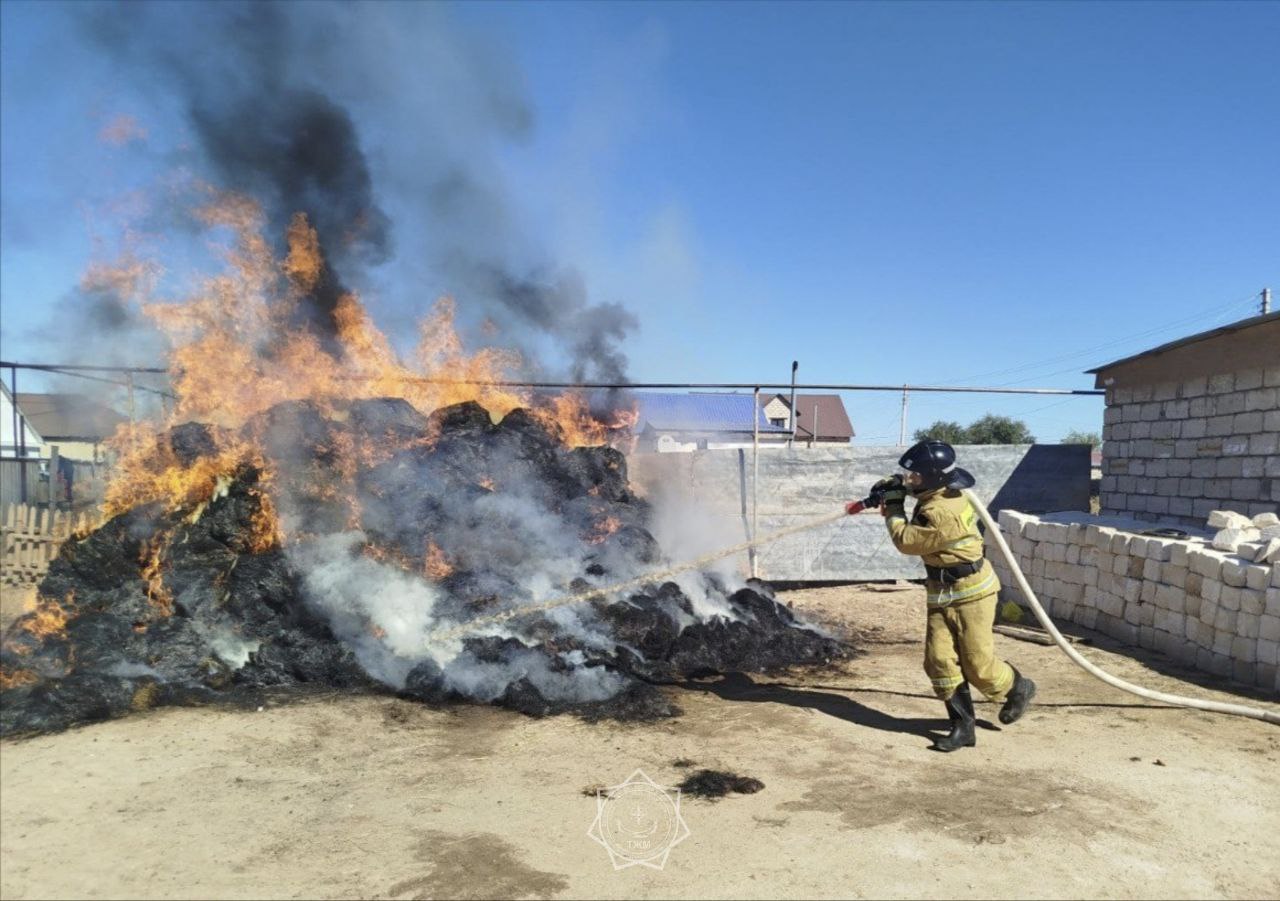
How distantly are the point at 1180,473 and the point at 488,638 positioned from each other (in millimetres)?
9004

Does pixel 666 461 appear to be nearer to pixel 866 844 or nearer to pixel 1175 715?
pixel 1175 715

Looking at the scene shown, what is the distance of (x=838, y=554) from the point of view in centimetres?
1219

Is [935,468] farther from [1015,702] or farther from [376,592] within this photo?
[376,592]

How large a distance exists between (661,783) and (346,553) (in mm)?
4368

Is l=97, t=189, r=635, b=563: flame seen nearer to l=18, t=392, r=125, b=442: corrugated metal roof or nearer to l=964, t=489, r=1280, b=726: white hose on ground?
l=18, t=392, r=125, b=442: corrugated metal roof

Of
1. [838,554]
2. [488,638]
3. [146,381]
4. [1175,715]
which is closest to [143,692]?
[488,638]

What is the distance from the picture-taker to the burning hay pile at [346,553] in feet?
21.6

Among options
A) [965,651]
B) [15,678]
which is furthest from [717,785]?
[15,678]

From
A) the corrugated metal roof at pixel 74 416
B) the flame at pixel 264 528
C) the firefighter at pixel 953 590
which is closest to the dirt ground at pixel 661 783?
the firefighter at pixel 953 590

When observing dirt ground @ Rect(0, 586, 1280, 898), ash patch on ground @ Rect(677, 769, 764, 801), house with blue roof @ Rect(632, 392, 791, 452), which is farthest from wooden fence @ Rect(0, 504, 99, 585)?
ash patch on ground @ Rect(677, 769, 764, 801)

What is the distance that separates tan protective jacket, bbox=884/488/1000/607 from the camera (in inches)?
219

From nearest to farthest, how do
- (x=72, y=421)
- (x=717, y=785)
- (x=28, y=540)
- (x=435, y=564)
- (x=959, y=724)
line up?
(x=717, y=785) < (x=959, y=724) < (x=435, y=564) < (x=28, y=540) < (x=72, y=421)

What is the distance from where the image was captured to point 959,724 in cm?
545

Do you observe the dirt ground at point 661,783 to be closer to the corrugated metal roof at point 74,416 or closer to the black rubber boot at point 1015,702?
the black rubber boot at point 1015,702
